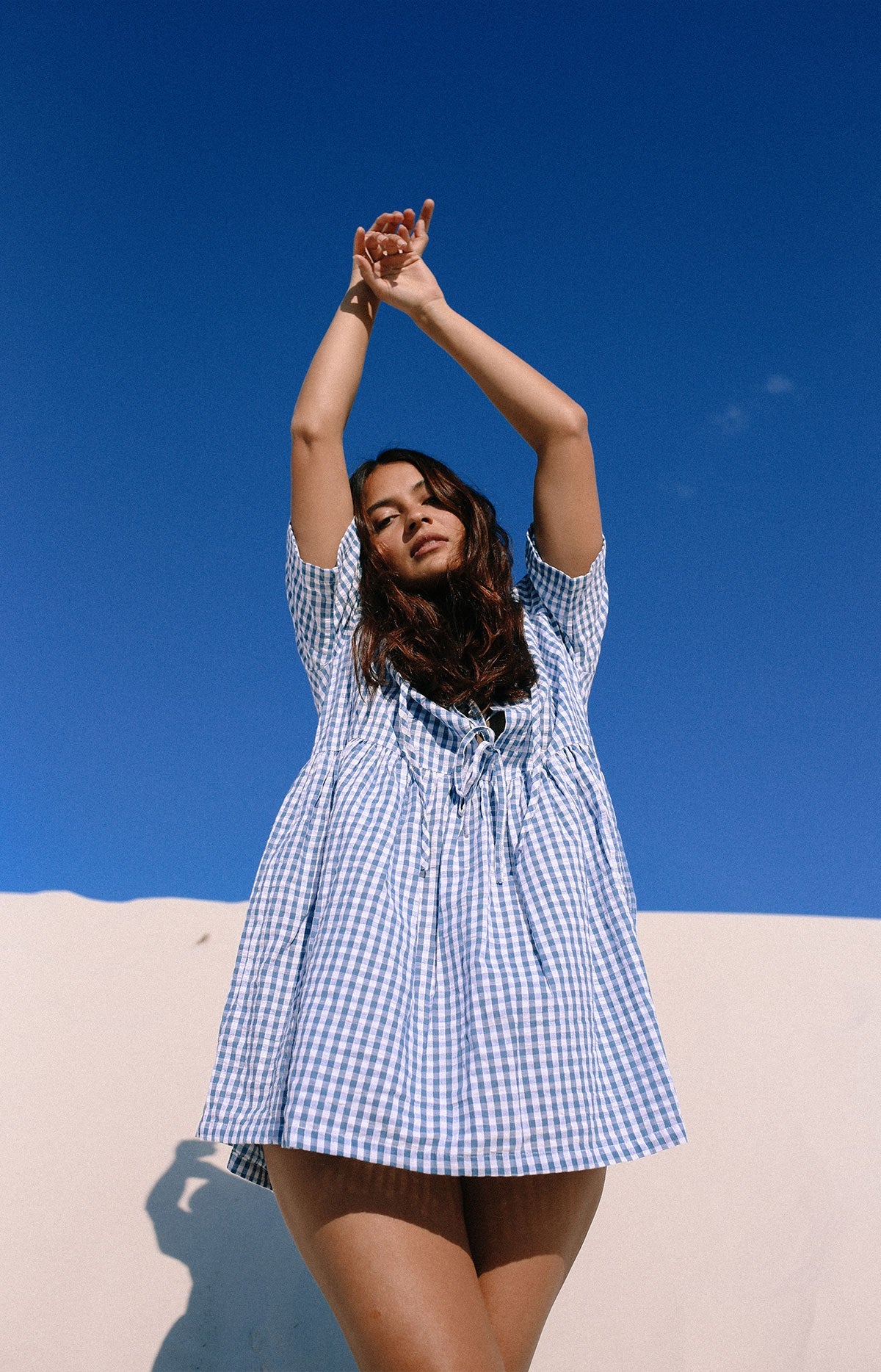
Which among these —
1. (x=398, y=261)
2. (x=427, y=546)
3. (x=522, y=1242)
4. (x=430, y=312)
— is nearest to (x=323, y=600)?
(x=427, y=546)

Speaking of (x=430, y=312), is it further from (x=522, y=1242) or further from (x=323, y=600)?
(x=522, y=1242)

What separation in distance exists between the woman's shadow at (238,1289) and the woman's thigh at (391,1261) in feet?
4.93

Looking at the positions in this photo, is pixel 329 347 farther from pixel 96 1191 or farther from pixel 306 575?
pixel 96 1191

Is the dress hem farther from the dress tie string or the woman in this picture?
the dress tie string

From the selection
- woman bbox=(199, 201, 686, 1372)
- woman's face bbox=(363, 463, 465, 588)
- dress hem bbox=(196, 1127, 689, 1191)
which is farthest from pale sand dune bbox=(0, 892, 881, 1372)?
woman's face bbox=(363, 463, 465, 588)

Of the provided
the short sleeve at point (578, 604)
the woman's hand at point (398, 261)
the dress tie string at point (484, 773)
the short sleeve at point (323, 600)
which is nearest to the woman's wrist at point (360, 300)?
the woman's hand at point (398, 261)

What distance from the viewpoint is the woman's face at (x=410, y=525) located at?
1.86 metres

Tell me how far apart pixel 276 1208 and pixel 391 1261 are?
224 cm

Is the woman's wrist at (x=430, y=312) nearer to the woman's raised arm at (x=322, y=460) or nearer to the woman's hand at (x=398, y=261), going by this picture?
→ the woman's hand at (x=398, y=261)

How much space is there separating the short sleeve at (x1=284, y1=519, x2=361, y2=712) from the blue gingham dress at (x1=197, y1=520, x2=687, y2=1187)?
0.10 metres

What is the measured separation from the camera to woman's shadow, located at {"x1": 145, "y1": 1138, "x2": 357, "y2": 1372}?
8.58 feet

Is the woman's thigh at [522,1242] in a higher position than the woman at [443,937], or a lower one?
lower

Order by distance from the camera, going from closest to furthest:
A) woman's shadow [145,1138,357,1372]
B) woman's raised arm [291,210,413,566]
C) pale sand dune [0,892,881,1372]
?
1. woman's raised arm [291,210,413,566]
2. woman's shadow [145,1138,357,1372]
3. pale sand dune [0,892,881,1372]

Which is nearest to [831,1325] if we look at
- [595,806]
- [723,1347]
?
[723,1347]
